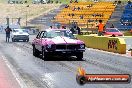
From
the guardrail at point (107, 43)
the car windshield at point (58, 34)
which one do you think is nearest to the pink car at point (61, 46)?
the car windshield at point (58, 34)

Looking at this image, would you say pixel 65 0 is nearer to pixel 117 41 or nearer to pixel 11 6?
pixel 11 6

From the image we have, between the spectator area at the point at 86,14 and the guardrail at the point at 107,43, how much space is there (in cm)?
3778

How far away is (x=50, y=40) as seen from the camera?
2095cm

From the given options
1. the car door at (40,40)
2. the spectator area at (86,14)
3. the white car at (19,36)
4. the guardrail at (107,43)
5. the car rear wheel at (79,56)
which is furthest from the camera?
the spectator area at (86,14)

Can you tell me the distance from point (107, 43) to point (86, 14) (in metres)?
52.6

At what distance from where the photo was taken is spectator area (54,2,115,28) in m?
77.6

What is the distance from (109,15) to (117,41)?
51322 millimetres

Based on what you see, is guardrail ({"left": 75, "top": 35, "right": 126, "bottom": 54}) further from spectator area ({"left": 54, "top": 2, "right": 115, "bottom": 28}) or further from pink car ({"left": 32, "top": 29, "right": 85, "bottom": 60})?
spectator area ({"left": 54, "top": 2, "right": 115, "bottom": 28})

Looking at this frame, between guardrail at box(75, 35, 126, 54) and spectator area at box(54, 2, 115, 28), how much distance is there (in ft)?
124

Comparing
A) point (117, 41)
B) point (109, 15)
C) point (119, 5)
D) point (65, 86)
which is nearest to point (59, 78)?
point (65, 86)

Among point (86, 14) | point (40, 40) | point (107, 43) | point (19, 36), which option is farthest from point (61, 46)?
point (86, 14)

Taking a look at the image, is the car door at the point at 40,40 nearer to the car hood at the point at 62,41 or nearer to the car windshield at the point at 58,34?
the car windshield at the point at 58,34

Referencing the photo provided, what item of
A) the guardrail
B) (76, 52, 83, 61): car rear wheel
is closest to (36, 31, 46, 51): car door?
(76, 52, 83, 61): car rear wheel

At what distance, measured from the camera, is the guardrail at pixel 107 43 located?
90.7ft
